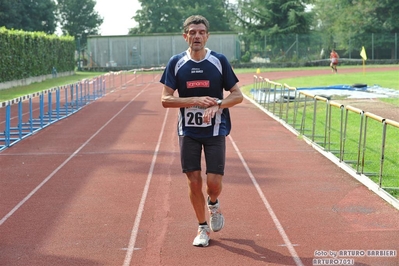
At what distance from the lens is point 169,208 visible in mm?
8703

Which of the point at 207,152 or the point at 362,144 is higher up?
the point at 207,152

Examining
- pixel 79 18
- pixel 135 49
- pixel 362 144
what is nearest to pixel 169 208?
pixel 362 144

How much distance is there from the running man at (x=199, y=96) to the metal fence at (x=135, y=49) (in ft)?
186

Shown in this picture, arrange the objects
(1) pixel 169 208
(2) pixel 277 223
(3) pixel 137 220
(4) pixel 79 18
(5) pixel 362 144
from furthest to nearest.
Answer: (4) pixel 79 18
(5) pixel 362 144
(1) pixel 169 208
(3) pixel 137 220
(2) pixel 277 223

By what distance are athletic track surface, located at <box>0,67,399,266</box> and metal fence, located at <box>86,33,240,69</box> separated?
48.2 meters

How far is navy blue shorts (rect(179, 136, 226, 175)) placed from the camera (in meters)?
6.76

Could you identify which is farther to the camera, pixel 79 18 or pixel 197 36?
pixel 79 18

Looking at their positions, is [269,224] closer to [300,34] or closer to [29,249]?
[29,249]

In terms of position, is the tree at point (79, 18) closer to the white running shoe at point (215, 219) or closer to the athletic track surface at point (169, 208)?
the athletic track surface at point (169, 208)

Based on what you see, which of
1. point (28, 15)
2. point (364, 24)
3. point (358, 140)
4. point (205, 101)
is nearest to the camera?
point (205, 101)

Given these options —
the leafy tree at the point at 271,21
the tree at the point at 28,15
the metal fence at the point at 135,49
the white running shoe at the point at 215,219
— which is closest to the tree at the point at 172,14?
the leafy tree at the point at 271,21

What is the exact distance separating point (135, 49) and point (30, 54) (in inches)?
879

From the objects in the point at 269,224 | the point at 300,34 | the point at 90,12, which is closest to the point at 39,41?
the point at 300,34

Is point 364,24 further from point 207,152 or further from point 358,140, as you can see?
point 207,152
